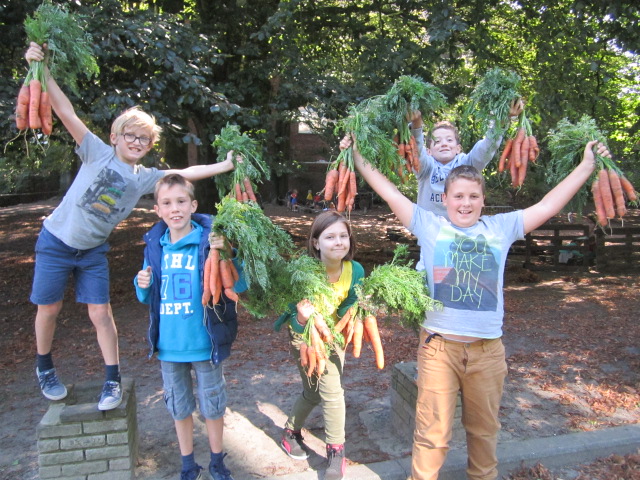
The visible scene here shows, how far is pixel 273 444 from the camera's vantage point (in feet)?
12.7

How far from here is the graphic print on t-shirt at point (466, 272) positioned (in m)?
2.88

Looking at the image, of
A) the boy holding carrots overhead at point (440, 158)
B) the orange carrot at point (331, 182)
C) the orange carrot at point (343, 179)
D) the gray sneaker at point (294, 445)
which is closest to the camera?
the orange carrot at point (343, 179)

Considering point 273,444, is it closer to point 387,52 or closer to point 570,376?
point 570,376

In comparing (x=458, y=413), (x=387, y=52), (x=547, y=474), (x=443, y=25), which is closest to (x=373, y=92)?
(x=387, y=52)

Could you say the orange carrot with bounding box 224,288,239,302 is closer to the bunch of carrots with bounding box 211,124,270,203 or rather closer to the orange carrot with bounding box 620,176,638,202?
the bunch of carrots with bounding box 211,124,270,203

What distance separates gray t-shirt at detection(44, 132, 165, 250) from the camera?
10.6 feet

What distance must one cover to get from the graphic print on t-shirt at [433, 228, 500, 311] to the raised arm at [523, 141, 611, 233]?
295 mm

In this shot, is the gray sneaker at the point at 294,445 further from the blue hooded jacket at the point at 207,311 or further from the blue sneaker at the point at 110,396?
the blue sneaker at the point at 110,396

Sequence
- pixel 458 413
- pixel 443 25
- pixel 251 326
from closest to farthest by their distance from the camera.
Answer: pixel 458 413 < pixel 443 25 < pixel 251 326

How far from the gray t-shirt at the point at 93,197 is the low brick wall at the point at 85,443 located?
108 cm

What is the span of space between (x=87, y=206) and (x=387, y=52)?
5.43 meters

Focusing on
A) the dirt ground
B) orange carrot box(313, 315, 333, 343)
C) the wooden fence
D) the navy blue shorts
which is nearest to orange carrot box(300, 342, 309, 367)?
orange carrot box(313, 315, 333, 343)

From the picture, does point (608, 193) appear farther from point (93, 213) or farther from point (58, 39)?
point (58, 39)

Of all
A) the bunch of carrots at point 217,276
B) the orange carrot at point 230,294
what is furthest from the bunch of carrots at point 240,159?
the orange carrot at point 230,294
